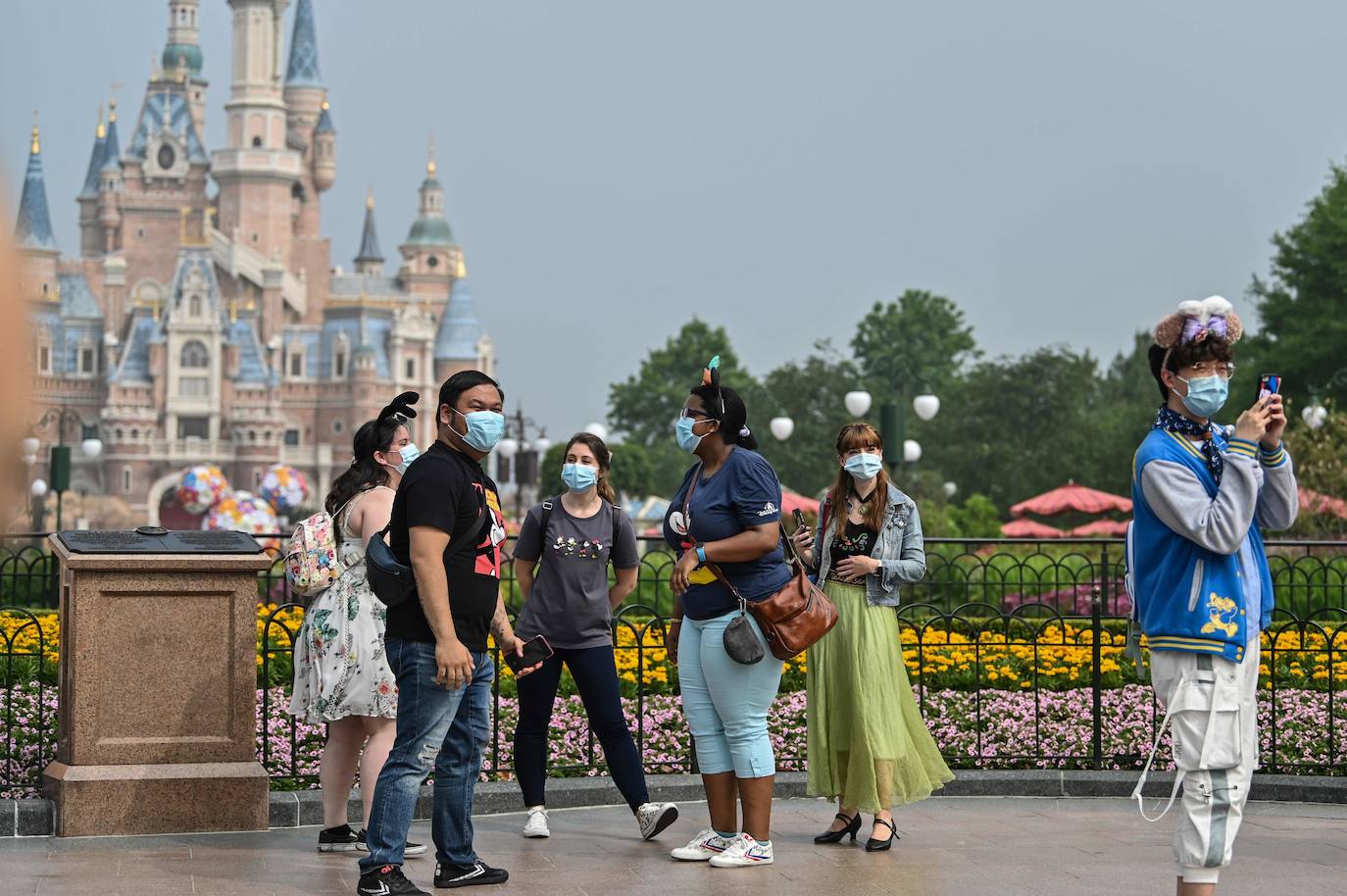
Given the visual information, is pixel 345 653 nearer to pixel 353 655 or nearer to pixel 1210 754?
pixel 353 655

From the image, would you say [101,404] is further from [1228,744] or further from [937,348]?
[1228,744]

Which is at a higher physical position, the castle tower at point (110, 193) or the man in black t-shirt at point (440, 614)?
the castle tower at point (110, 193)

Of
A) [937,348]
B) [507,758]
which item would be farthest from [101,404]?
[507,758]

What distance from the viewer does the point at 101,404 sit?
4092 inches

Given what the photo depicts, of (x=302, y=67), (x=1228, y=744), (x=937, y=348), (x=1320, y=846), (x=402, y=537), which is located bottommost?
(x=1320, y=846)

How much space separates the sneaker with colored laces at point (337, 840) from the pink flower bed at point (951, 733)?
1.24 metres

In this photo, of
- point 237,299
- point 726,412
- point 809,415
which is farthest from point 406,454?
point 237,299

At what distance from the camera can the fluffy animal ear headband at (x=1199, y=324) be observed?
4.68 m

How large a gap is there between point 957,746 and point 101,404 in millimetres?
101031

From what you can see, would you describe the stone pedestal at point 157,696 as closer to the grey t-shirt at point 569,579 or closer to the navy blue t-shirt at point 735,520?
the grey t-shirt at point 569,579

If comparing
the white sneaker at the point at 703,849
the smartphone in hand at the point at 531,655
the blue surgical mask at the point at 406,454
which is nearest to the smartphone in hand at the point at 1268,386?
the white sneaker at the point at 703,849

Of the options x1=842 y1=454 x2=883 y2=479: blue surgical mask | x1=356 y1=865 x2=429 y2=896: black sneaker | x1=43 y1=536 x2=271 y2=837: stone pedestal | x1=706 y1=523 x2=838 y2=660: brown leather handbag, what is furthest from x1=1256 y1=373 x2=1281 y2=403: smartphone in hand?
x1=43 y1=536 x2=271 y2=837: stone pedestal

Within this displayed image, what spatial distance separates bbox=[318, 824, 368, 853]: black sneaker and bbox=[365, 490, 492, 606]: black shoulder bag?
Result: 1.35 meters

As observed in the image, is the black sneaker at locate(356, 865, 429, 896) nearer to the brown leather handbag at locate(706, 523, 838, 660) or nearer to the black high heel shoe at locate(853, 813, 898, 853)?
the brown leather handbag at locate(706, 523, 838, 660)
